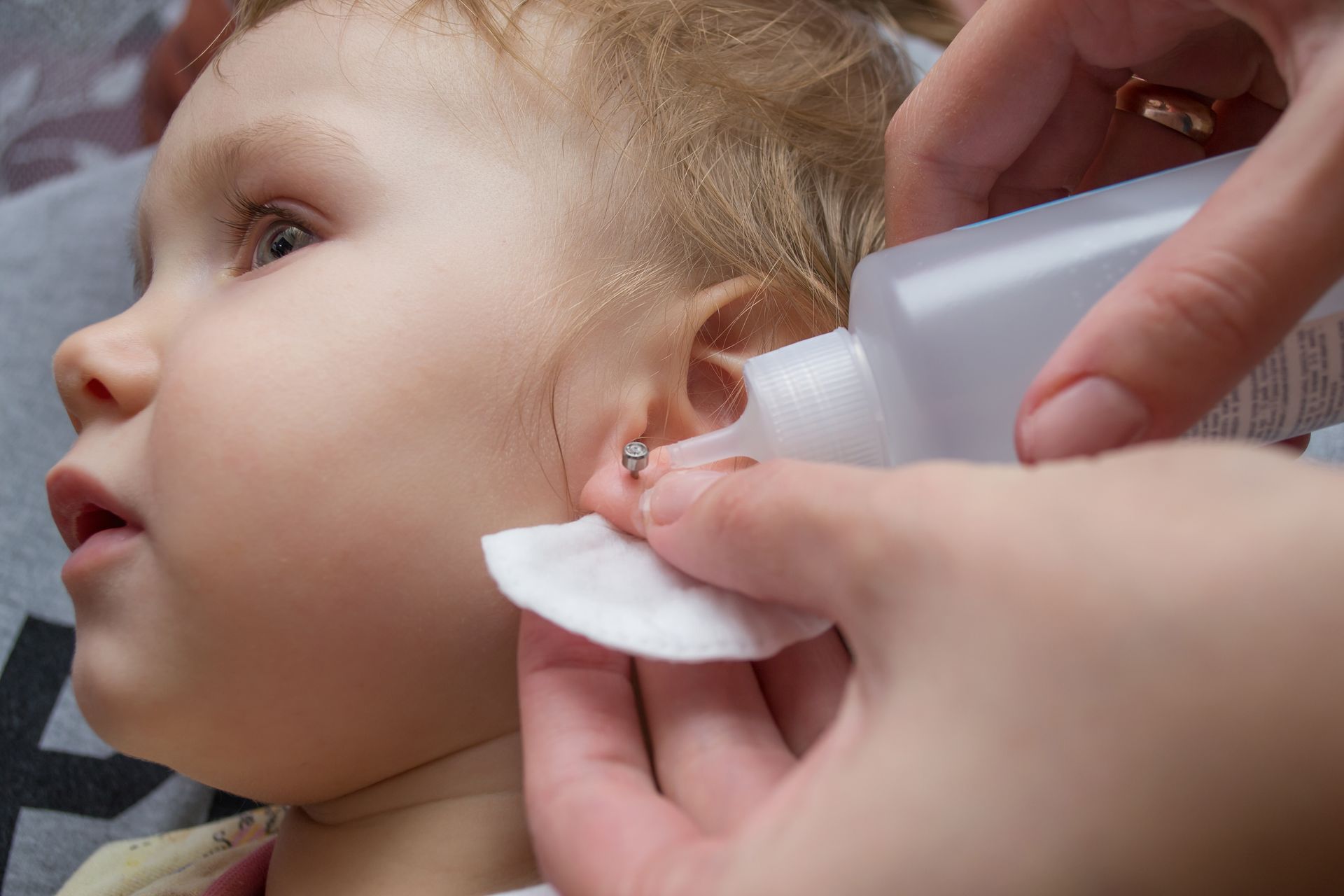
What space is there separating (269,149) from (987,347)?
61 cm

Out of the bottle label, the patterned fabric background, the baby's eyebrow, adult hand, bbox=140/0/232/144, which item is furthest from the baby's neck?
the patterned fabric background

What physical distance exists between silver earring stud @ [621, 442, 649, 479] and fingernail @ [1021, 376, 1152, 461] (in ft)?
0.98

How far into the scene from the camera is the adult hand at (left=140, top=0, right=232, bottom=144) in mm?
1628

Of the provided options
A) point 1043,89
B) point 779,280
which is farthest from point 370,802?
point 1043,89

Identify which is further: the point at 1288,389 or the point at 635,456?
the point at 635,456

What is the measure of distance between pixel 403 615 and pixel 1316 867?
24.1 inches

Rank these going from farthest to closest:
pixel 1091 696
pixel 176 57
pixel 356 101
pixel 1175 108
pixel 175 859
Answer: pixel 176 57 < pixel 175 859 < pixel 1175 108 < pixel 356 101 < pixel 1091 696

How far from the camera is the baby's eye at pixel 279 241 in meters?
0.89

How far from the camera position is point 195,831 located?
1.23 metres

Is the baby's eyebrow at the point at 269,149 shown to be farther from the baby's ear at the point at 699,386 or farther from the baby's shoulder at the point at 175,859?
the baby's shoulder at the point at 175,859

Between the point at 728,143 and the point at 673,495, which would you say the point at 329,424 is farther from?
the point at 728,143

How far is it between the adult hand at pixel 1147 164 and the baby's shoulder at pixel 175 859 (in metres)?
1.02

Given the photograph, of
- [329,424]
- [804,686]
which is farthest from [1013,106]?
[329,424]

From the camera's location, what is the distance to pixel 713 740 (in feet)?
2.31
